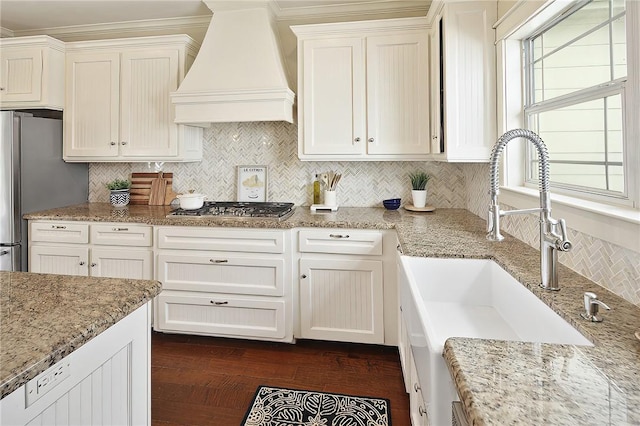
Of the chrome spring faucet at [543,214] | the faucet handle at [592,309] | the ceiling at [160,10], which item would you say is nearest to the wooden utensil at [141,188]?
the ceiling at [160,10]

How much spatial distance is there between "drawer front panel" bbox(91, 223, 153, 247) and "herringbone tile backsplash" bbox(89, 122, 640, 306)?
0.78m

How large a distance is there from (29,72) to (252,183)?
201 centimetres

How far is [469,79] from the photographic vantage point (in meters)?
2.37

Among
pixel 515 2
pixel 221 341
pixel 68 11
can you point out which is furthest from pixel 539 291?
pixel 68 11

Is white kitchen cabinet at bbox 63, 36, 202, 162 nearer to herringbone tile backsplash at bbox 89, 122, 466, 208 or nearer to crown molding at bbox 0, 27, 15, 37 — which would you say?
herringbone tile backsplash at bbox 89, 122, 466, 208

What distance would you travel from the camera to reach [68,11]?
317 centimetres

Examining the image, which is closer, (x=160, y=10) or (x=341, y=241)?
(x=341, y=241)

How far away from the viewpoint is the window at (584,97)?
1366 mm

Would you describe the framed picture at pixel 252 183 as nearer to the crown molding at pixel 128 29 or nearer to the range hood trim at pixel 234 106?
the range hood trim at pixel 234 106

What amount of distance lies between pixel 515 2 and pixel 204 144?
2.56m

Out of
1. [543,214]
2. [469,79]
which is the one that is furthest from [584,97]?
[469,79]

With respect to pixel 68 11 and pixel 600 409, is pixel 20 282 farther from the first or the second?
pixel 68 11

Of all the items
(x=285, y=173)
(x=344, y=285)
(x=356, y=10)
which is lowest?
(x=344, y=285)

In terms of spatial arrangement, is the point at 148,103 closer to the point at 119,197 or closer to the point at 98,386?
the point at 119,197
